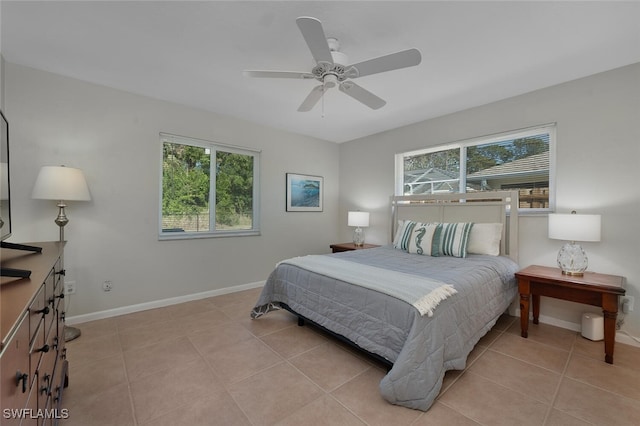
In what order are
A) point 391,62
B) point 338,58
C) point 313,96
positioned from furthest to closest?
1. point 313,96
2. point 338,58
3. point 391,62

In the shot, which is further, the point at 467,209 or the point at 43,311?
the point at 467,209

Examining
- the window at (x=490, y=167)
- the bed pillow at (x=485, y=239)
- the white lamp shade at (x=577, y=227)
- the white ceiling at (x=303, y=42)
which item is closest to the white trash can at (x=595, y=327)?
the white lamp shade at (x=577, y=227)

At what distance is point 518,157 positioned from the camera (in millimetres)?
3174

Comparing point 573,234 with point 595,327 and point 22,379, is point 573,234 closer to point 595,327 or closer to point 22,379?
point 595,327

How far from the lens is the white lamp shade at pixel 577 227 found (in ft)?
7.58

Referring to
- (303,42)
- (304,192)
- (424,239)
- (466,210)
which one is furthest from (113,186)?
(466,210)

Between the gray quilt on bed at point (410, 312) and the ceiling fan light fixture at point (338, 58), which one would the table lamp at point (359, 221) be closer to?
the gray quilt on bed at point (410, 312)

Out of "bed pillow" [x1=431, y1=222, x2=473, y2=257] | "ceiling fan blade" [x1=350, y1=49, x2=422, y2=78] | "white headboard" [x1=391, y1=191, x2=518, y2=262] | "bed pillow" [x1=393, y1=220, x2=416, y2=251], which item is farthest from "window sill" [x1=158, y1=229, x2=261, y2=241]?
"ceiling fan blade" [x1=350, y1=49, x2=422, y2=78]

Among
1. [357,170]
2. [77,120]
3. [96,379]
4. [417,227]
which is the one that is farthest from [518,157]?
[77,120]

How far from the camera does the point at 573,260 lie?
2.48 metres

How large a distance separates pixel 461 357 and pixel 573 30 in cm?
250

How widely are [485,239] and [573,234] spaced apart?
75 centimetres

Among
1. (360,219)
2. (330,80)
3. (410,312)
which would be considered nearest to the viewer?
(410,312)

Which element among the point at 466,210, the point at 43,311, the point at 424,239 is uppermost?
the point at 466,210
